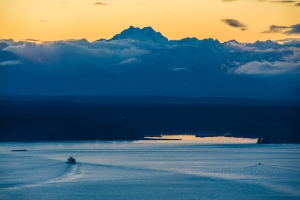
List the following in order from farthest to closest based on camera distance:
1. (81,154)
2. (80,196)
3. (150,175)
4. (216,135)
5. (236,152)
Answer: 1. (216,135)
2. (236,152)
3. (81,154)
4. (150,175)
5. (80,196)

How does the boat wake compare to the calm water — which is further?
the boat wake

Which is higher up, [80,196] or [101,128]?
[101,128]

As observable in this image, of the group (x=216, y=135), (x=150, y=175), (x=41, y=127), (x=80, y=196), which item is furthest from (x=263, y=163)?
(x=216, y=135)

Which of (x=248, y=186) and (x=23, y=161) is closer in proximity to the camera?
Answer: (x=248, y=186)

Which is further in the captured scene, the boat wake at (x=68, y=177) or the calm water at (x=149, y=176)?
the boat wake at (x=68, y=177)

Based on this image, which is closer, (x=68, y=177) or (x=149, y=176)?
(x=68, y=177)

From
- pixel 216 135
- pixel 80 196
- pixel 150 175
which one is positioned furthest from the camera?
pixel 216 135

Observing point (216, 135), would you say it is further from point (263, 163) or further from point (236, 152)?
point (263, 163)
